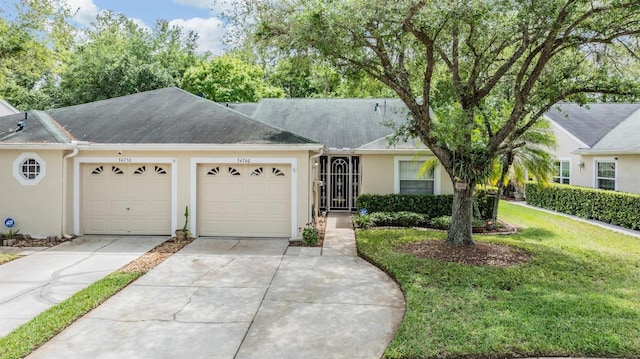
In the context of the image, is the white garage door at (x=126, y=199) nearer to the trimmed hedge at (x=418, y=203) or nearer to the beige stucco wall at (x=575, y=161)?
the trimmed hedge at (x=418, y=203)

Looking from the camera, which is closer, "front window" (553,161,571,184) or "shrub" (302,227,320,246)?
"shrub" (302,227,320,246)

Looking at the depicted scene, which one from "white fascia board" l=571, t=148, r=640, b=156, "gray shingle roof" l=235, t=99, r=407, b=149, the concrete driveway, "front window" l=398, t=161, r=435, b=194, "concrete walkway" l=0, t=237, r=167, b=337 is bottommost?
the concrete driveway

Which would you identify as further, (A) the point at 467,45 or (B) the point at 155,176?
(B) the point at 155,176

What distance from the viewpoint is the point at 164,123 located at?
11.9m

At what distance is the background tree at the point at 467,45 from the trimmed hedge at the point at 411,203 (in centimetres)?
356

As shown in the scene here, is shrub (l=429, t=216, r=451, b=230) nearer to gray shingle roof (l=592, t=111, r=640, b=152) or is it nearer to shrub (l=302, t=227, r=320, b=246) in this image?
shrub (l=302, t=227, r=320, b=246)

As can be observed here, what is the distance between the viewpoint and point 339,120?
1759 cm

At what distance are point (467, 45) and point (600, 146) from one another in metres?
10.3

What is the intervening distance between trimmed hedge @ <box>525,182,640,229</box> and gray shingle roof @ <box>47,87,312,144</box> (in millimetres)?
9875

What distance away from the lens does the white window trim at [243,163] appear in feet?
35.0

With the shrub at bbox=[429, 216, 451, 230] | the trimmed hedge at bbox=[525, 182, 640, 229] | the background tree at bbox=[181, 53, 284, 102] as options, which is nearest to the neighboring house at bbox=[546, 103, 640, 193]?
the trimmed hedge at bbox=[525, 182, 640, 229]

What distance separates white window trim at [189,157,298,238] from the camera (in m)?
10.7

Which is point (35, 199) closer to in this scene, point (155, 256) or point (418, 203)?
point (155, 256)

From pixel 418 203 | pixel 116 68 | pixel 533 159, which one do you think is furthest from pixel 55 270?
pixel 116 68
